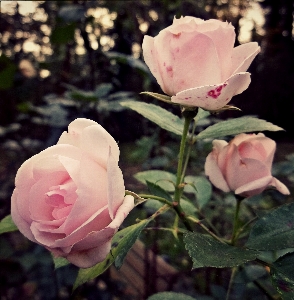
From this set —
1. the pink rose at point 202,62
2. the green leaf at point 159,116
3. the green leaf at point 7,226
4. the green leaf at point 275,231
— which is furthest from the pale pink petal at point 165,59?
the green leaf at point 7,226

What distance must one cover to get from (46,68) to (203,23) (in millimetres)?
1219

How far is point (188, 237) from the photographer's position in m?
0.42

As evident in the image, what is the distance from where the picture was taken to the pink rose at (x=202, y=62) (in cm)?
43

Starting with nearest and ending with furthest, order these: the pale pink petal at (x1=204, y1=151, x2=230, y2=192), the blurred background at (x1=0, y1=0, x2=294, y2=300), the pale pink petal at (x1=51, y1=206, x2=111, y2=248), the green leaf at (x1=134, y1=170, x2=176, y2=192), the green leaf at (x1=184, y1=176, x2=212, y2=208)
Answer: the pale pink petal at (x1=51, y1=206, x2=111, y2=248), the pale pink petal at (x1=204, y1=151, x2=230, y2=192), the green leaf at (x1=134, y1=170, x2=176, y2=192), the green leaf at (x1=184, y1=176, x2=212, y2=208), the blurred background at (x1=0, y1=0, x2=294, y2=300)

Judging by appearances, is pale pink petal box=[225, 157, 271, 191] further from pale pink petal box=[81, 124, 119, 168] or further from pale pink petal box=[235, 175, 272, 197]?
pale pink petal box=[81, 124, 119, 168]

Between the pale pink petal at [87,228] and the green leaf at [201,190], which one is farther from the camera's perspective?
the green leaf at [201,190]

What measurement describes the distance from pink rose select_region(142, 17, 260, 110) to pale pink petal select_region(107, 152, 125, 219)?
13cm

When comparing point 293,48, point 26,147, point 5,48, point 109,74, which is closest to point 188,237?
point 109,74

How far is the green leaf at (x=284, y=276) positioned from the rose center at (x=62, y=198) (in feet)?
0.78

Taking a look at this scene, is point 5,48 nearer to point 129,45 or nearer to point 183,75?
point 129,45

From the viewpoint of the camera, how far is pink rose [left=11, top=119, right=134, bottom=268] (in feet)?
1.15

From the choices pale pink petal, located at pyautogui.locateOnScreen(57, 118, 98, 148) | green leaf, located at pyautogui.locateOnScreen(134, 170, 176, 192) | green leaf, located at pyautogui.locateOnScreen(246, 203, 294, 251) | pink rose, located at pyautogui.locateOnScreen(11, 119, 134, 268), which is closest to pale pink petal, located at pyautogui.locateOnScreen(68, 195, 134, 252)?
pink rose, located at pyautogui.locateOnScreen(11, 119, 134, 268)

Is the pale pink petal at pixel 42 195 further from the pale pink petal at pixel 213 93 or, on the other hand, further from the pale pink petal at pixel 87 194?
the pale pink petal at pixel 213 93

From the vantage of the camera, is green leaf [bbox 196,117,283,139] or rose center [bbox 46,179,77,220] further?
green leaf [bbox 196,117,283,139]
